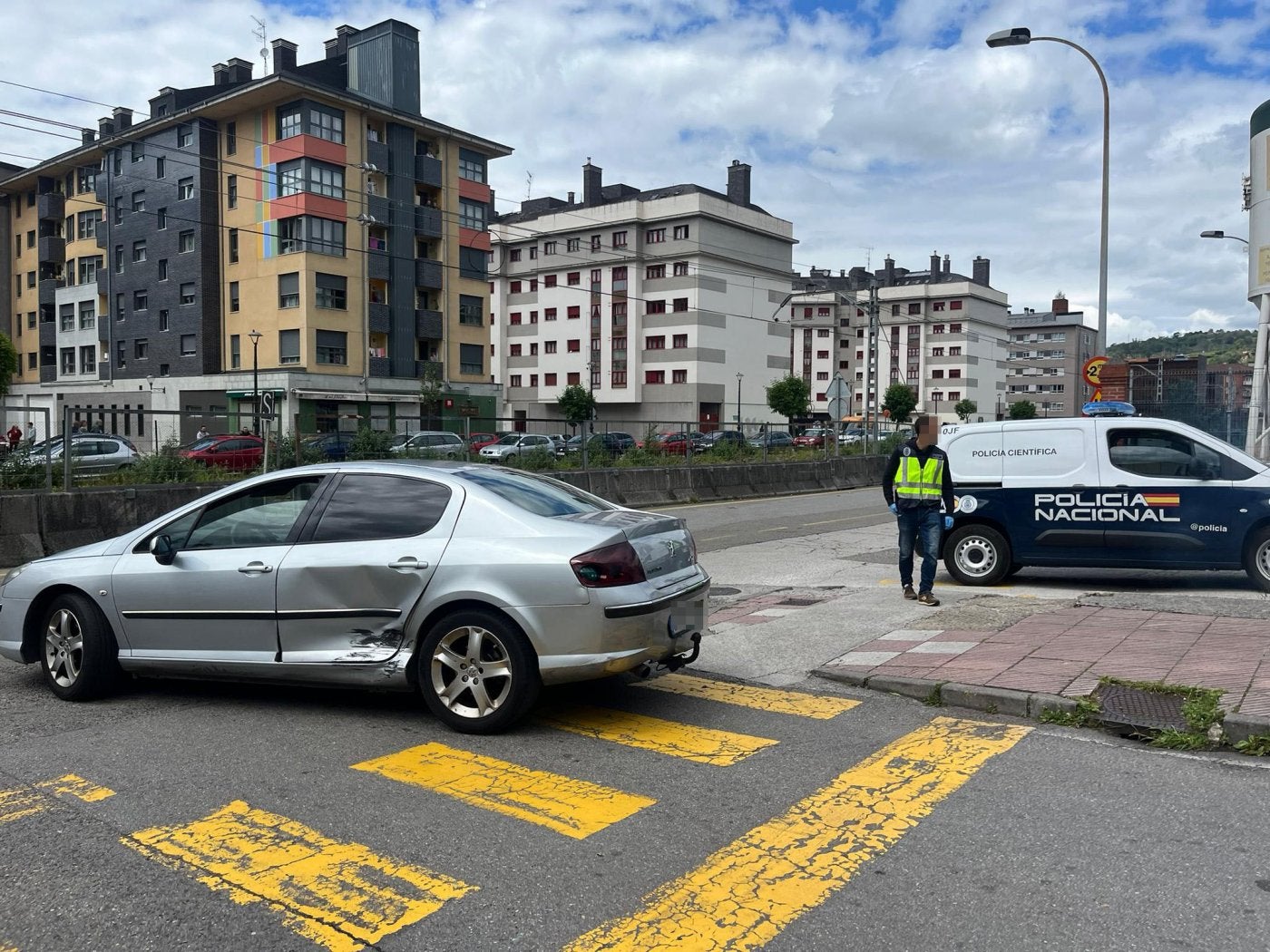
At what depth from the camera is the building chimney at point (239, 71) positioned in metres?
57.4

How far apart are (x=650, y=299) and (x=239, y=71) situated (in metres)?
34.0

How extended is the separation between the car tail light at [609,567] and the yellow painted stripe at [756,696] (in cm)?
131

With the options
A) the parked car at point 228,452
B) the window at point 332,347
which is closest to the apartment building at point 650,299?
the window at point 332,347

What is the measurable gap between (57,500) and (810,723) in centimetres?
1266

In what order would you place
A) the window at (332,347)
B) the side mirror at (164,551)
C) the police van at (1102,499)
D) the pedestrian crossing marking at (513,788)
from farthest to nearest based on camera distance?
the window at (332,347) < the police van at (1102,499) < the side mirror at (164,551) < the pedestrian crossing marking at (513,788)

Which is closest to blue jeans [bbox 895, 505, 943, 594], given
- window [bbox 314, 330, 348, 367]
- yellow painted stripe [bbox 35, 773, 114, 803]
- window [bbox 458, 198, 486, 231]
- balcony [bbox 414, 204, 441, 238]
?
yellow painted stripe [bbox 35, 773, 114, 803]

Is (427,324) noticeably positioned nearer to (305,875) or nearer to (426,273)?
(426,273)

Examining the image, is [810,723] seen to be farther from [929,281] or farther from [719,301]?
[929,281]

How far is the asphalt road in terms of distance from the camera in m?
3.35

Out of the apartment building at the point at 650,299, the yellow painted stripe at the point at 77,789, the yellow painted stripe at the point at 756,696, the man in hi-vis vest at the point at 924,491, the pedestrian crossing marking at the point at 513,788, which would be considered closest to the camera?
the pedestrian crossing marking at the point at 513,788

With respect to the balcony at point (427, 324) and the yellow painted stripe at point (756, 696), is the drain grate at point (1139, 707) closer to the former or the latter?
the yellow painted stripe at point (756, 696)

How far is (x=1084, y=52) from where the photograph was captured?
66.6 ft

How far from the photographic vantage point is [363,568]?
18.4 ft

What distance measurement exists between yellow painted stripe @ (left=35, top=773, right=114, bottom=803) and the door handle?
5.45 ft
